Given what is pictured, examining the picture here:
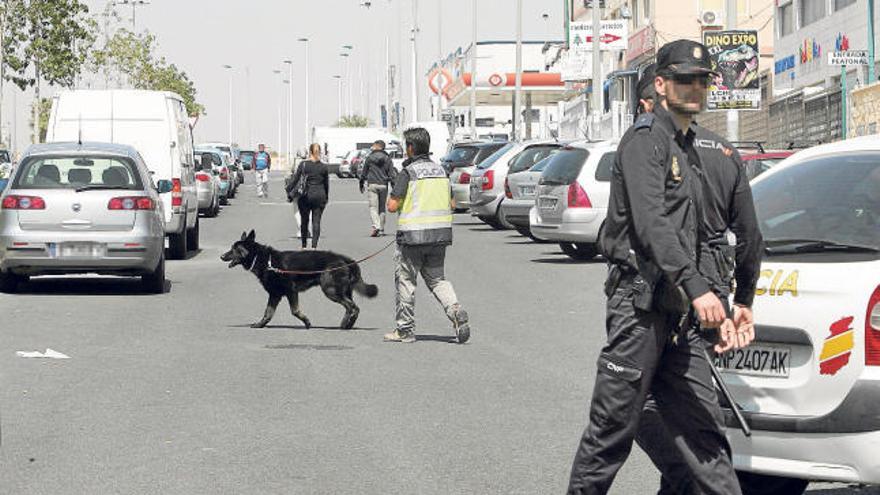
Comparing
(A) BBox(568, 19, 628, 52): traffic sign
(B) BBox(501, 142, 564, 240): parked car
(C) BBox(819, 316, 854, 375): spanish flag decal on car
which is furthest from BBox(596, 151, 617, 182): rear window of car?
(A) BBox(568, 19, 628, 52): traffic sign

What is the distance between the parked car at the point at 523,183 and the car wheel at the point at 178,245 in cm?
601

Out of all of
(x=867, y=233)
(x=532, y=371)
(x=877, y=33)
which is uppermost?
(x=877, y=33)

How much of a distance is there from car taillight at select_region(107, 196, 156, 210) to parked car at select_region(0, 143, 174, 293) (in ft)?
0.04

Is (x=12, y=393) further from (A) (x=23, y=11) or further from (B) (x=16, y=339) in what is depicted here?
(A) (x=23, y=11)

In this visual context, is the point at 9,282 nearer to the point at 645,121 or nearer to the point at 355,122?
the point at 645,121

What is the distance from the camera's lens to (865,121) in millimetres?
33969

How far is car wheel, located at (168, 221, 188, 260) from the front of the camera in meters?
25.4

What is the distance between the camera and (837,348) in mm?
6605

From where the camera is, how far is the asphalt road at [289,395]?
8.41m

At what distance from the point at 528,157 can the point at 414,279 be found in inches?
624

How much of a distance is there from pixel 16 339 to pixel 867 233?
921 cm

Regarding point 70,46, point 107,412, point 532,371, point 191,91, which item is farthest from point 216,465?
point 191,91

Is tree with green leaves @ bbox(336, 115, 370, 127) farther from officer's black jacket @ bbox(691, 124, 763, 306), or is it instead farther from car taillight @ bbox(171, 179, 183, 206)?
officer's black jacket @ bbox(691, 124, 763, 306)

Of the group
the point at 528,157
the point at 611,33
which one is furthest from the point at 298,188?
the point at 611,33
